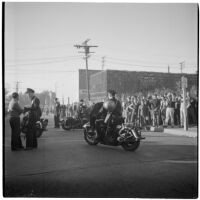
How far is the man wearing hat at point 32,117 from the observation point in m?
5.41

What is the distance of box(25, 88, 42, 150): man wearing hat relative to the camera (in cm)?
541

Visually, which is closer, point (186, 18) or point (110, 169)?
point (110, 169)

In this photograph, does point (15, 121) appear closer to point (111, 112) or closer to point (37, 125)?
point (37, 125)

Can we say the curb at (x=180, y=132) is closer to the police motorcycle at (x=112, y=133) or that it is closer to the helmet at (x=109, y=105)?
the police motorcycle at (x=112, y=133)

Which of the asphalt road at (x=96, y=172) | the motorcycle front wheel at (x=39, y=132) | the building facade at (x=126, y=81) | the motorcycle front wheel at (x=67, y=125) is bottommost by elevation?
the asphalt road at (x=96, y=172)

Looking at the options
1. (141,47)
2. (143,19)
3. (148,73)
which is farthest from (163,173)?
(143,19)

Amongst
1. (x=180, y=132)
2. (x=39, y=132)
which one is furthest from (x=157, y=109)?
(x=39, y=132)

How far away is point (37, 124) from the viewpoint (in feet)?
18.4

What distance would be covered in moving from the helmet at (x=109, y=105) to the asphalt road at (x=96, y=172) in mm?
864

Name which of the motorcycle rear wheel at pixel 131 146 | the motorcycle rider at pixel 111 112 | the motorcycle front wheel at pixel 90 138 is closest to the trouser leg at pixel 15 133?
the motorcycle front wheel at pixel 90 138

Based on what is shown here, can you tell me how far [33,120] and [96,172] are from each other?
1.75 m

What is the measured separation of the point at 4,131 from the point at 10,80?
968 millimetres

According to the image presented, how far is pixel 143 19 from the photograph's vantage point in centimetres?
553

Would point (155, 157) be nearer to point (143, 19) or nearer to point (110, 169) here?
point (110, 169)
